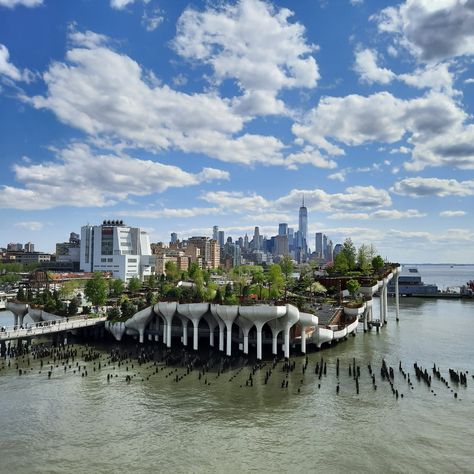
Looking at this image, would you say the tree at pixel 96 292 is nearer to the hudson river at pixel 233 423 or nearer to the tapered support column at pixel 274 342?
the hudson river at pixel 233 423

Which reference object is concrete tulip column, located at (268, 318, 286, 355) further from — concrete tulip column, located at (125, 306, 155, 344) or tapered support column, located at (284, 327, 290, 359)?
concrete tulip column, located at (125, 306, 155, 344)

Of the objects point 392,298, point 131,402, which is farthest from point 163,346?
point 392,298

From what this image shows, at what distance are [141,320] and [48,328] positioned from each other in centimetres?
1351

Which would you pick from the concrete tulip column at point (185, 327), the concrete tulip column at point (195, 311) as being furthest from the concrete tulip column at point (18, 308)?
the concrete tulip column at point (195, 311)

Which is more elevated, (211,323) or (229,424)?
(211,323)

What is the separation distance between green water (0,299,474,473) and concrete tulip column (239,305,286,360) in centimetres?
555

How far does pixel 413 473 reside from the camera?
27109 mm

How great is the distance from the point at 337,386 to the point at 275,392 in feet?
21.4

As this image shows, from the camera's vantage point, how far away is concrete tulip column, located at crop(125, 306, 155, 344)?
66.7 metres

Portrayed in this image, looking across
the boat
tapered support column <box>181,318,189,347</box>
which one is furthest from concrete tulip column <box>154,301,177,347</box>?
the boat

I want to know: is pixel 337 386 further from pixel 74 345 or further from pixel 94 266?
pixel 94 266

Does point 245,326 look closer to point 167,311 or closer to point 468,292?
point 167,311

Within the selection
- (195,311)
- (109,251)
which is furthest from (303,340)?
(109,251)

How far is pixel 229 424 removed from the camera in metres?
35.1
